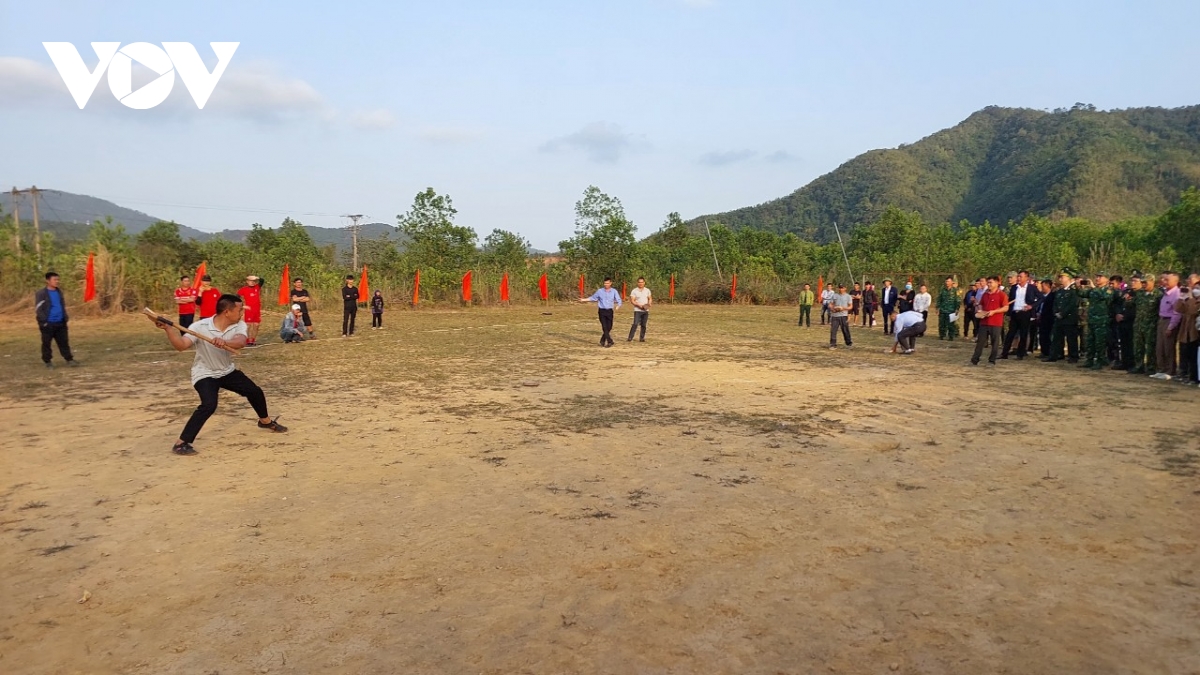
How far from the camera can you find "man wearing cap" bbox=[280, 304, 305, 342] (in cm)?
1805

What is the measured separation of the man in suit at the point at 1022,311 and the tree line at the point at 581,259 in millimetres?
10948

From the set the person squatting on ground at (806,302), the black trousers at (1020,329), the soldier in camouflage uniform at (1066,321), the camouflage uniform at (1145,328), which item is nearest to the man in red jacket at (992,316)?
the black trousers at (1020,329)

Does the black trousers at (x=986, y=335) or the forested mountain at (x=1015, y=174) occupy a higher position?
the forested mountain at (x=1015, y=174)

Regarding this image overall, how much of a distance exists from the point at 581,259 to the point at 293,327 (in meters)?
24.3

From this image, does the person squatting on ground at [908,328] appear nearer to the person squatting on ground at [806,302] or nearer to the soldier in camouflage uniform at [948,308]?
the soldier in camouflage uniform at [948,308]

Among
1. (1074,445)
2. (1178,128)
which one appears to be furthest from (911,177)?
(1074,445)

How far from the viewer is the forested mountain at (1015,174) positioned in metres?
73.1

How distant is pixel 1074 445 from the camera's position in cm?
718

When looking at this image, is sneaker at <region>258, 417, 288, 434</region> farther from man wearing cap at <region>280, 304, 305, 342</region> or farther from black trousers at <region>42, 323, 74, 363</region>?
man wearing cap at <region>280, 304, 305, 342</region>

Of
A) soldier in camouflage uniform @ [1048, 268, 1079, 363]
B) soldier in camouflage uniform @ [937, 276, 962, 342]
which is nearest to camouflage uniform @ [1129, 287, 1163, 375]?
soldier in camouflage uniform @ [1048, 268, 1079, 363]

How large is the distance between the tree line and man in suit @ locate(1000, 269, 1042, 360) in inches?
431

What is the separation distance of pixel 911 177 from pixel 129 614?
338ft

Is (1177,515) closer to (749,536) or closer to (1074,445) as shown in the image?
(1074,445)

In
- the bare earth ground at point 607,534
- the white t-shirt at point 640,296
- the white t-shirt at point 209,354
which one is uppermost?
the white t-shirt at point 640,296
